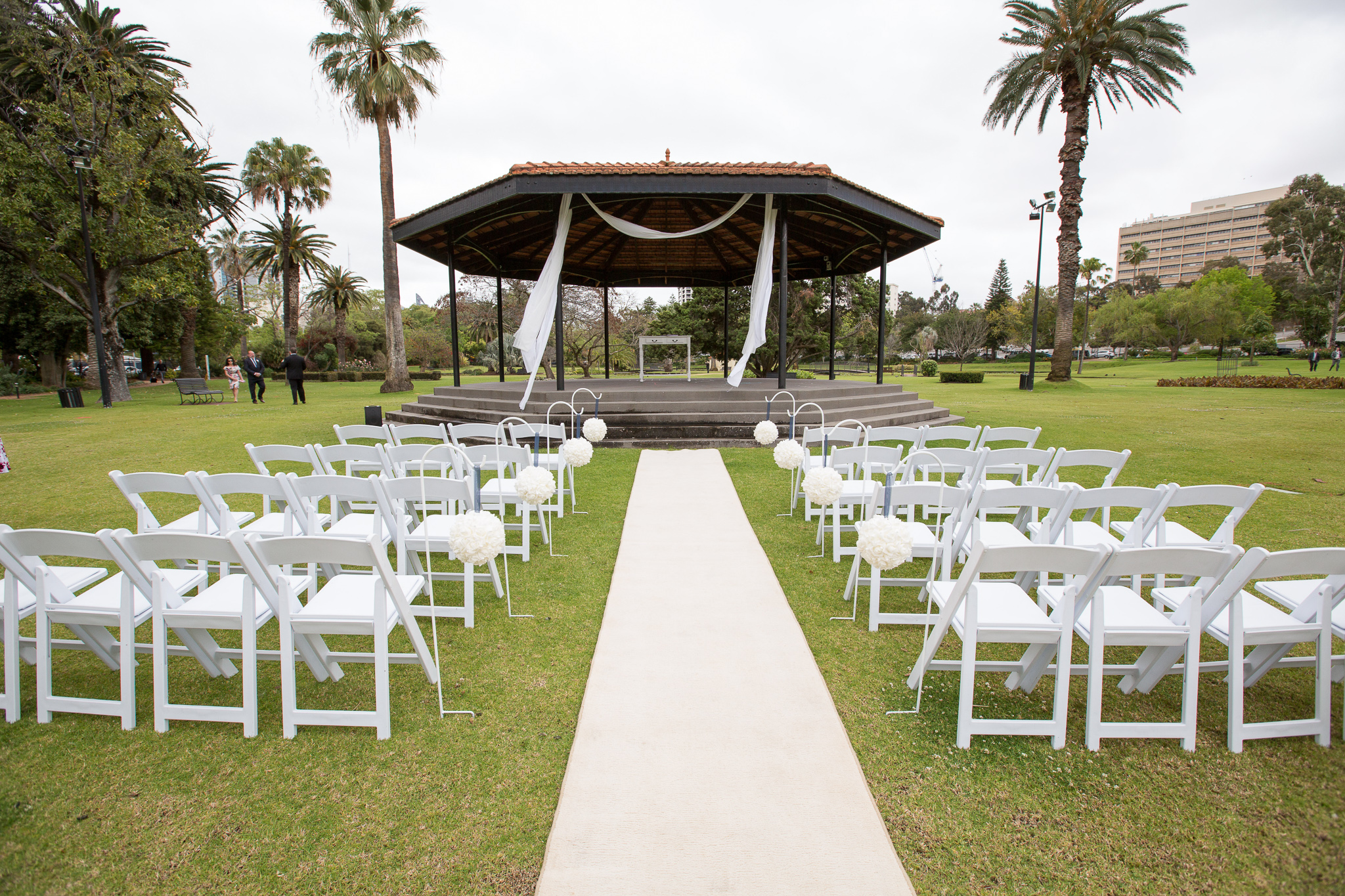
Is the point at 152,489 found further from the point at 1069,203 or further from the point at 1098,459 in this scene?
the point at 1069,203

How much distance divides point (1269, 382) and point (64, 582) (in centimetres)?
2956

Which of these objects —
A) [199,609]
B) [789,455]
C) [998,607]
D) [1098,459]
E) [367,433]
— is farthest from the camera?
[367,433]

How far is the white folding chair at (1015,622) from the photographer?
7.47 ft

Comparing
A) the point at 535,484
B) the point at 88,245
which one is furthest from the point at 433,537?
the point at 88,245

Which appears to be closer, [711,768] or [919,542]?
[711,768]

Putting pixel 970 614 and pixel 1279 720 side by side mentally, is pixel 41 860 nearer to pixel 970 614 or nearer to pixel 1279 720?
pixel 970 614

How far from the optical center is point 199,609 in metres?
2.63

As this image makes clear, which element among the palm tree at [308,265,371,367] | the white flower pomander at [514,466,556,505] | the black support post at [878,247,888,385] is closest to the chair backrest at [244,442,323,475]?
the white flower pomander at [514,466,556,505]

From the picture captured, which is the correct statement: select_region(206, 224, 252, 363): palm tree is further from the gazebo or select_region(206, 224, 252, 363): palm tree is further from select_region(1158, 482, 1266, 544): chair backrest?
select_region(1158, 482, 1266, 544): chair backrest

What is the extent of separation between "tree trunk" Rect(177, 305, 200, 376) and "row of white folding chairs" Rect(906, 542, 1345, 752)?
1305 inches

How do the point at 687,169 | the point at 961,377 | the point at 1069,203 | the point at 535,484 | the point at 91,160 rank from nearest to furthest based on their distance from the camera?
the point at 535,484, the point at 687,169, the point at 91,160, the point at 1069,203, the point at 961,377

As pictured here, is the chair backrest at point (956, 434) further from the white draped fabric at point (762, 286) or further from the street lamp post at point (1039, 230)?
the street lamp post at point (1039, 230)

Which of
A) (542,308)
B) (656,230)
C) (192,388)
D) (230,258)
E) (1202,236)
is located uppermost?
(1202,236)

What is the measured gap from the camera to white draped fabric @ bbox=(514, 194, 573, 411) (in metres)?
9.82
